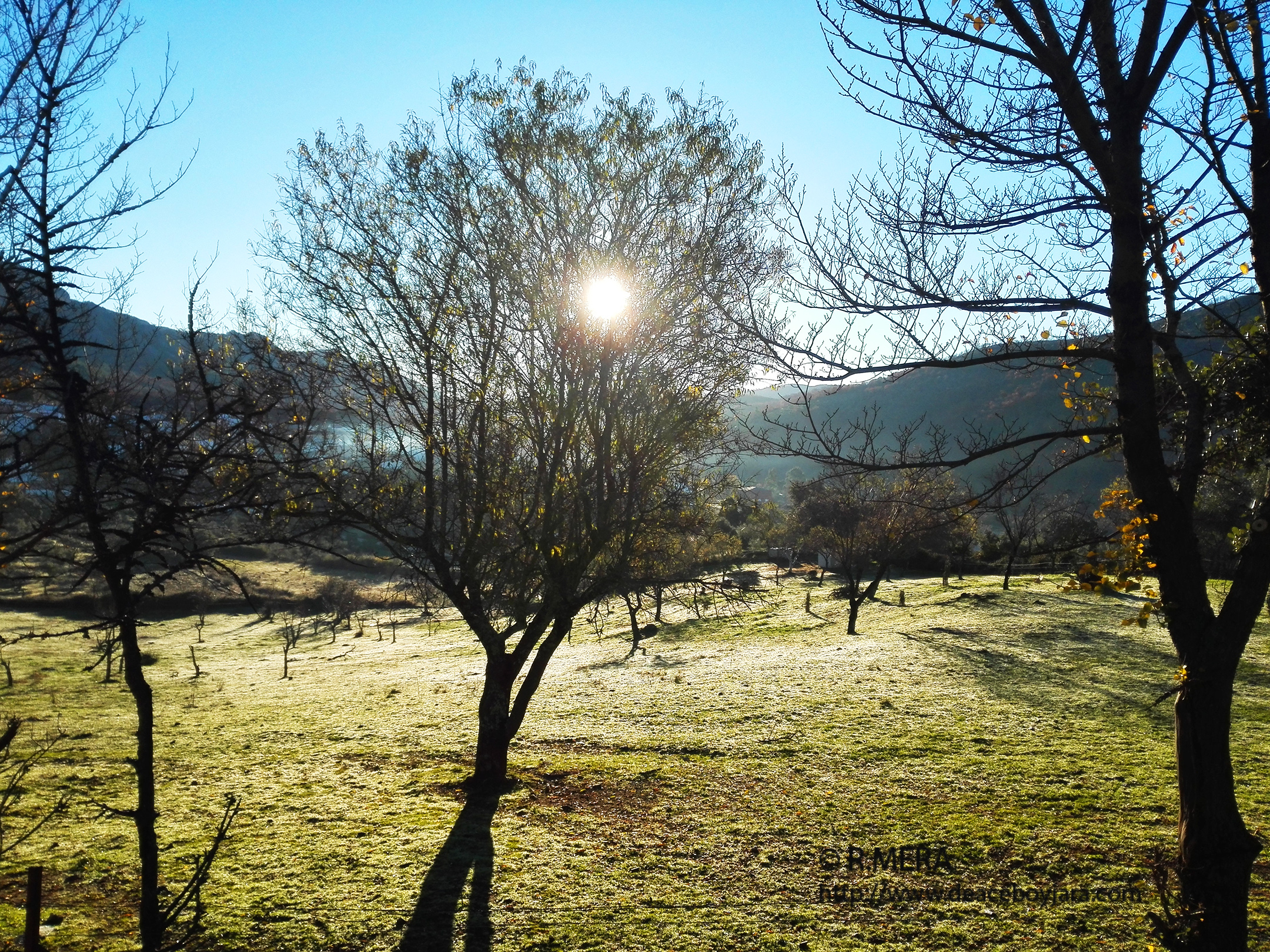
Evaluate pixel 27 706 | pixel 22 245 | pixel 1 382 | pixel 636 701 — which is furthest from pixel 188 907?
pixel 27 706

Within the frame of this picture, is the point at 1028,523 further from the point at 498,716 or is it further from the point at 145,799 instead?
the point at 145,799

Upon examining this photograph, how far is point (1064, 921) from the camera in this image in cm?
647

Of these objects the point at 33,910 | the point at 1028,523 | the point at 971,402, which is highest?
the point at 971,402

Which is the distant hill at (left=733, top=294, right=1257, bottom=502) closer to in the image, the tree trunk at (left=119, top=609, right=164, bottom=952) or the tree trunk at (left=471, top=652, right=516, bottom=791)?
the tree trunk at (left=119, top=609, right=164, bottom=952)

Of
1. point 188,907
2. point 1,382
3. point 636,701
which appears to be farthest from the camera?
point 636,701

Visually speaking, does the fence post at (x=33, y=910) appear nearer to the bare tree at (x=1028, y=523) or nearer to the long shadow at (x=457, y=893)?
the long shadow at (x=457, y=893)

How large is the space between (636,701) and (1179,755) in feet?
43.6

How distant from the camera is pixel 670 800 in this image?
10.2m

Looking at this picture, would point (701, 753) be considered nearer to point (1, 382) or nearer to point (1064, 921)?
point (1064, 921)

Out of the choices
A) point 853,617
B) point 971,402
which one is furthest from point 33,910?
point 971,402

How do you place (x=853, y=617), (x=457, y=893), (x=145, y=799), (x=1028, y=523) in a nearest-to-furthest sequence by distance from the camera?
(x=145, y=799), (x=457, y=893), (x=853, y=617), (x=1028, y=523)

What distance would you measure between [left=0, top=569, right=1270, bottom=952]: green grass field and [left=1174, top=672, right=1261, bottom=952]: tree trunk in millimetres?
2033

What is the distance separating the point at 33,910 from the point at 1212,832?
6.94 meters

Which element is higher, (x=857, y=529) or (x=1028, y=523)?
(x=1028, y=523)
